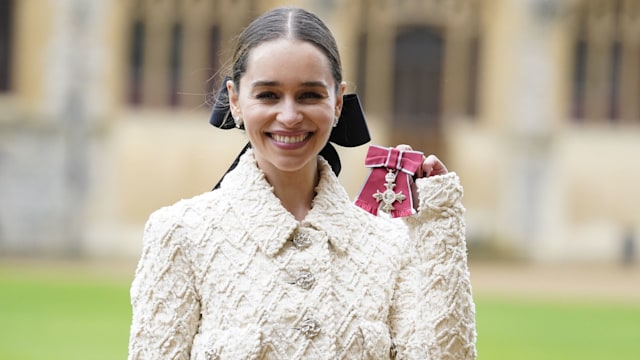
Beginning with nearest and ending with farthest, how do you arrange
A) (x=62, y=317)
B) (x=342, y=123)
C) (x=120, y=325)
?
(x=342, y=123), (x=120, y=325), (x=62, y=317)

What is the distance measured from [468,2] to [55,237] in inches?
311

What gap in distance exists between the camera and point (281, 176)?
2688 millimetres

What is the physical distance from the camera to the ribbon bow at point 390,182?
274 centimetres

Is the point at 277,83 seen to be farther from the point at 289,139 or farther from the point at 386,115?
the point at 386,115

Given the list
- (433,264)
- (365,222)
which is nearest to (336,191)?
(365,222)

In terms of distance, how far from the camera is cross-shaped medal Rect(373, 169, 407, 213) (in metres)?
2.74

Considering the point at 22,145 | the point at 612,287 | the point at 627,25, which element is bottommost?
the point at 612,287

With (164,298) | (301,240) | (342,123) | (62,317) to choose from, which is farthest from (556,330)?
(164,298)

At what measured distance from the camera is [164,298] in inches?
99.9

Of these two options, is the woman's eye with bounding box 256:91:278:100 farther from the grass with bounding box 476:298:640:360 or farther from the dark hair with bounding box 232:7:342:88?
the grass with bounding box 476:298:640:360

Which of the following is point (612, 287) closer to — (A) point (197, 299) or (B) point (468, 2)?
(B) point (468, 2)

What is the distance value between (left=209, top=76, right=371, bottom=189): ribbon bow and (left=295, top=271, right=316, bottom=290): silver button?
0.37m

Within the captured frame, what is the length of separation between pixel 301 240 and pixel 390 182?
0.88 feet

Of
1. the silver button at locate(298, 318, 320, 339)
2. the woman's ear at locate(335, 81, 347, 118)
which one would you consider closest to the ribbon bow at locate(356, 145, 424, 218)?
the woman's ear at locate(335, 81, 347, 118)
